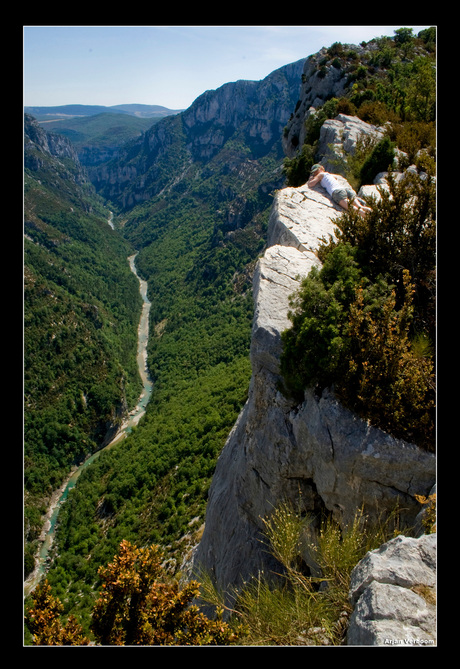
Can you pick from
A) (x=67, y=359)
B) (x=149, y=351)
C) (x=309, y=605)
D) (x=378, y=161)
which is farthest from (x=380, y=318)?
(x=149, y=351)

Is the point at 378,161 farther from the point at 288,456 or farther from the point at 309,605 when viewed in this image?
the point at 309,605

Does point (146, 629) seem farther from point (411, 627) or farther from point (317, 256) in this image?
point (317, 256)

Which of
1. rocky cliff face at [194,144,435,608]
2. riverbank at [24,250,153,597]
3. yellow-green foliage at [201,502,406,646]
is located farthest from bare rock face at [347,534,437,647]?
riverbank at [24,250,153,597]

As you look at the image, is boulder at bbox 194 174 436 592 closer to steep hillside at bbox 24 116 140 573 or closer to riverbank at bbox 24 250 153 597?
riverbank at bbox 24 250 153 597

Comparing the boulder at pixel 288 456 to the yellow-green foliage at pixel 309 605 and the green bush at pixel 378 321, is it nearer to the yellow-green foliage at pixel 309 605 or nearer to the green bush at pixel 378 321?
the green bush at pixel 378 321

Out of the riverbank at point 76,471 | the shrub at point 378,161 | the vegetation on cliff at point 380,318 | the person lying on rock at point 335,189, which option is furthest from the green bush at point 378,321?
the riverbank at point 76,471

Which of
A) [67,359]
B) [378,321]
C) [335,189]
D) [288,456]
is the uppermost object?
[335,189]
